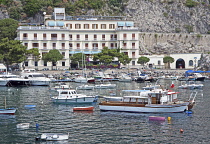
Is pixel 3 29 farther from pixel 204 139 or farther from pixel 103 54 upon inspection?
pixel 204 139

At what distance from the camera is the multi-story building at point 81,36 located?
12219 centimetres

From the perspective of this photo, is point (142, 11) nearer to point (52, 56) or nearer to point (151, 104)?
point (52, 56)

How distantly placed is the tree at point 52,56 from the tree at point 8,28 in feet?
47.2

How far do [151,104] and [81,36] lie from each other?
78728 millimetres

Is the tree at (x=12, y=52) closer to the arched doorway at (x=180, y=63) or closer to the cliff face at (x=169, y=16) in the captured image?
the cliff face at (x=169, y=16)

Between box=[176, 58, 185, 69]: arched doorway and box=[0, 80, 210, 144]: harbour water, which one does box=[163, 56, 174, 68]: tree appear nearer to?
box=[176, 58, 185, 69]: arched doorway

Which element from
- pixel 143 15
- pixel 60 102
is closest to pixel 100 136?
pixel 60 102

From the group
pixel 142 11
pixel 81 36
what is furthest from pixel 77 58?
pixel 142 11

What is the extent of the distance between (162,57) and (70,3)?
3539 centimetres

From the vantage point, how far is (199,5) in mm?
153875

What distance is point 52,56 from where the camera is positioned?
115125 millimetres

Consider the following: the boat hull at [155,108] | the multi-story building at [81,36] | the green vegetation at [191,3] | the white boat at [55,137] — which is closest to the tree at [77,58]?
the multi-story building at [81,36]

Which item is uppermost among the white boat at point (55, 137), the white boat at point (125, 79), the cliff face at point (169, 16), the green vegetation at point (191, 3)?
the green vegetation at point (191, 3)

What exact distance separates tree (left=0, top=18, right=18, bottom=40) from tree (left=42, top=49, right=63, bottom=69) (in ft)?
47.2
